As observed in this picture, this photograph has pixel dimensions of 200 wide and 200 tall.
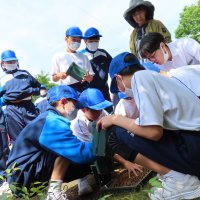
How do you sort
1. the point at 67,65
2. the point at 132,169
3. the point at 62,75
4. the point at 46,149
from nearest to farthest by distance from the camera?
the point at 46,149
the point at 132,169
the point at 62,75
the point at 67,65

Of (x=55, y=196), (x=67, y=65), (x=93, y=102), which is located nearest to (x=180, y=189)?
(x=55, y=196)

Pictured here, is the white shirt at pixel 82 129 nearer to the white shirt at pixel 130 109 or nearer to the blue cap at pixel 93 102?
the blue cap at pixel 93 102

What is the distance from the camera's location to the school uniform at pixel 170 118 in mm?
2025

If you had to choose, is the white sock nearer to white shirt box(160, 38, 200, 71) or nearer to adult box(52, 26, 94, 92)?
white shirt box(160, 38, 200, 71)

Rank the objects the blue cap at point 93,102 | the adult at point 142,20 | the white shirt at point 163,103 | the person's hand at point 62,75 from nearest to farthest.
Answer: the white shirt at point 163,103, the blue cap at point 93,102, the adult at point 142,20, the person's hand at point 62,75

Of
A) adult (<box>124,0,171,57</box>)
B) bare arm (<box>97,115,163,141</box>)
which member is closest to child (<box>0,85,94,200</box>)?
bare arm (<box>97,115,163,141</box>)

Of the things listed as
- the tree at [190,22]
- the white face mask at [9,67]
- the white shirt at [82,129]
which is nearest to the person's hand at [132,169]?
the white shirt at [82,129]

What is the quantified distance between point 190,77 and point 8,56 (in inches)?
116

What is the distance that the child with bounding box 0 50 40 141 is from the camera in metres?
4.51

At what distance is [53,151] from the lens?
8.78ft

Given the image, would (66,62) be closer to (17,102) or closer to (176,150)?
(17,102)

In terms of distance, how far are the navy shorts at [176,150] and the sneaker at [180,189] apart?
5cm

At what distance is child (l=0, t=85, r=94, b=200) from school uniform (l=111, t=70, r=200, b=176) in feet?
2.26

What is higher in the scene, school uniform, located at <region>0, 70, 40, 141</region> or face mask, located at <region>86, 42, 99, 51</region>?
face mask, located at <region>86, 42, 99, 51</region>
